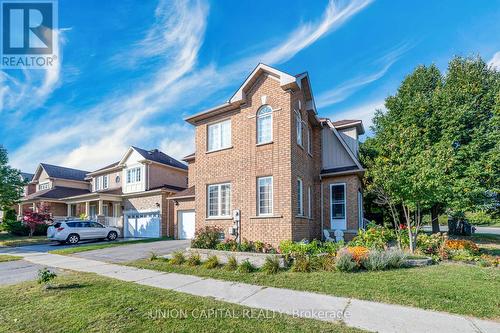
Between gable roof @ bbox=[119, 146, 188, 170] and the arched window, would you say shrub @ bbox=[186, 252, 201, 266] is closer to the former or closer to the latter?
the arched window

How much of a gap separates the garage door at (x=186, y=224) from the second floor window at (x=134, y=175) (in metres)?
6.83

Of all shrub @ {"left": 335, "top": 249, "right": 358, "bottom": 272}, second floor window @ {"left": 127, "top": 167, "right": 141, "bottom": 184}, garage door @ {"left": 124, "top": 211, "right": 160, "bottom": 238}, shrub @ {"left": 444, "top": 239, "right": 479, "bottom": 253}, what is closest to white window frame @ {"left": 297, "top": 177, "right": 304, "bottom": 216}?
shrub @ {"left": 335, "top": 249, "right": 358, "bottom": 272}

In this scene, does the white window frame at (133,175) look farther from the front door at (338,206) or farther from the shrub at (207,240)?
the front door at (338,206)

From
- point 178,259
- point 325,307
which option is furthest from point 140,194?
point 325,307

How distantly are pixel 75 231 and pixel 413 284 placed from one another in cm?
2159

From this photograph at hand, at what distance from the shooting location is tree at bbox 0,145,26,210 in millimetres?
26234

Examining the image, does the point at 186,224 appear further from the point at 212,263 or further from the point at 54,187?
the point at 54,187

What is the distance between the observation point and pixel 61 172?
35.7 metres

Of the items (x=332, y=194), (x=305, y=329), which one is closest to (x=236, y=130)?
(x=332, y=194)

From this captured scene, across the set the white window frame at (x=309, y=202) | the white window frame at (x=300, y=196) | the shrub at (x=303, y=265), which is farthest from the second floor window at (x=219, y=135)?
the shrub at (x=303, y=265)

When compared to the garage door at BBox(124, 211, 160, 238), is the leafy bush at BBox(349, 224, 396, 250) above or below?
above

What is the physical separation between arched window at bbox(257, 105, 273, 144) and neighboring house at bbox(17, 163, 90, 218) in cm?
2735

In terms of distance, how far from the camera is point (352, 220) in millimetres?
14344

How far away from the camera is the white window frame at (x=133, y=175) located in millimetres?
25370
